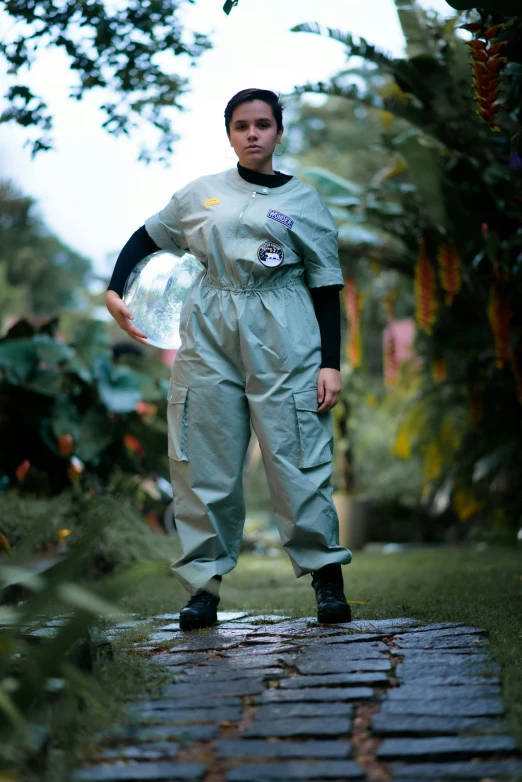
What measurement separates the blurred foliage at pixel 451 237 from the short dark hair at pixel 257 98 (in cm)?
71

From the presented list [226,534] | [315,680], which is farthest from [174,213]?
[315,680]

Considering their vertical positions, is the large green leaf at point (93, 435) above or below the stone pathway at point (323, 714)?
below

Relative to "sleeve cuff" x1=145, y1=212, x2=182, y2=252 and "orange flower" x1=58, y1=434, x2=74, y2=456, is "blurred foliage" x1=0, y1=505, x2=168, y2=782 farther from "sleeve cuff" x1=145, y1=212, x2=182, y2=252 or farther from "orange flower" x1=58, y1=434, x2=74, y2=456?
"orange flower" x1=58, y1=434, x2=74, y2=456

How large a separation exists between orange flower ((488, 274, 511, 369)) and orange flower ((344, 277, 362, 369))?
1917 mm

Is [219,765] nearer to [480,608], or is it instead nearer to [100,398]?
[480,608]

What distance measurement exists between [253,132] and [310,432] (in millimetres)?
972

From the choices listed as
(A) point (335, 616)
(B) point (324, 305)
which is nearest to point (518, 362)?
(B) point (324, 305)

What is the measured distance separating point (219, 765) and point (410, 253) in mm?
5469

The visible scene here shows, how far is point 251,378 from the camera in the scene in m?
2.89

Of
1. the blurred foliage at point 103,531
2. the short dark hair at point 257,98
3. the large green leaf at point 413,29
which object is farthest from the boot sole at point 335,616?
the large green leaf at point 413,29

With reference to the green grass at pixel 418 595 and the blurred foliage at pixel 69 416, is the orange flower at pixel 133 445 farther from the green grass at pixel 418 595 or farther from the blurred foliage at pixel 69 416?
the green grass at pixel 418 595

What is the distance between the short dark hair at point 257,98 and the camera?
2977mm

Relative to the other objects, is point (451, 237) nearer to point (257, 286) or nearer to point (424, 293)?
point (424, 293)

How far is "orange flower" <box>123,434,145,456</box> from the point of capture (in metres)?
6.02
